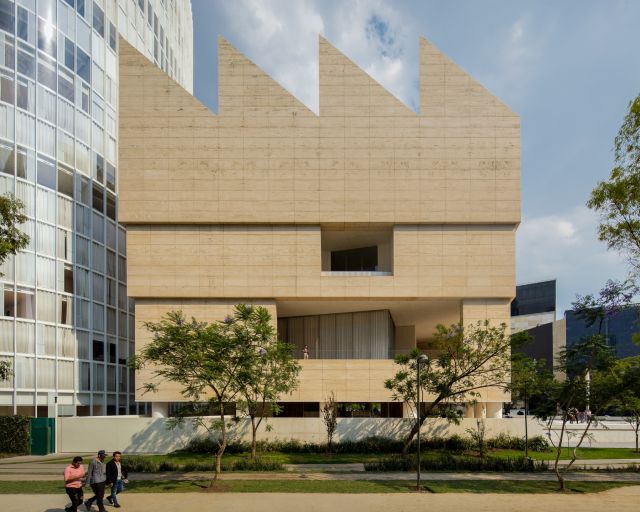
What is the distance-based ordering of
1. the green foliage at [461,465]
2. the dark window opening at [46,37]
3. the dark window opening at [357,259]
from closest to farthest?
the green foliage at [461,465]
the dark window opening at [46,37]
the dark window opening at [357,259]

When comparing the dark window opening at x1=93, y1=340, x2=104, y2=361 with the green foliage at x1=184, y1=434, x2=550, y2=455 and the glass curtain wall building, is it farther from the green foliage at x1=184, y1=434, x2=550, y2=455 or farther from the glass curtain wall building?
the green foliage at x1=184, y1=434, x2=550, y2=455

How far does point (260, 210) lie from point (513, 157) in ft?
54.1

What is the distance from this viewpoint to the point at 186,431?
3531 centimetres

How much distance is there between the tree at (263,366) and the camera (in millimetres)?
22656

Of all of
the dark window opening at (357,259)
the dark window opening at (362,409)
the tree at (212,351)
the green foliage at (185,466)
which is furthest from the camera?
the dark window opening at (357,259)

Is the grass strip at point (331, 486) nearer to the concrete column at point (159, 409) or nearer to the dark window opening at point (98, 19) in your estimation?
the concrete column at point (159, 409)

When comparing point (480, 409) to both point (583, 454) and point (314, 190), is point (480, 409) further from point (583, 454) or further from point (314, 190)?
point (314, 190)

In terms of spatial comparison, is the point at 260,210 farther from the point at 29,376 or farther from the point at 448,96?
the point at 29,376

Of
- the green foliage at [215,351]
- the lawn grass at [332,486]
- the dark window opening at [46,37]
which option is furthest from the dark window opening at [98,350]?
the green foliage at [215,351]

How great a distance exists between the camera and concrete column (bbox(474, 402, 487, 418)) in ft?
130

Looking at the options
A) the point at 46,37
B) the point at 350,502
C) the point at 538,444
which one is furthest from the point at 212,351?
the point at 46,37

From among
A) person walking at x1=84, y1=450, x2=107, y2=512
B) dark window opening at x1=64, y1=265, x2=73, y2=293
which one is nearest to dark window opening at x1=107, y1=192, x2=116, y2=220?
dark window opening at x1=64, y1=265, x2=73, y2=293

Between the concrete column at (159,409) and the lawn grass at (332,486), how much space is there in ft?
48.0

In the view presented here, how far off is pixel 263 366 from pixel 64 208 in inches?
903
